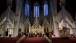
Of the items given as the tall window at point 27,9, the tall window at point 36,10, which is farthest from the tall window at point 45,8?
the tall window at point 27,9

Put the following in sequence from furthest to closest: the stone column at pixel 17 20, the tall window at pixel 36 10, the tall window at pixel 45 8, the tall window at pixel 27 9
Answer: the tall window at pixel 36 10 → the tall window at pixel 27 9 → the tall window at pixel 45 8 → the stone column at pixel 17 20

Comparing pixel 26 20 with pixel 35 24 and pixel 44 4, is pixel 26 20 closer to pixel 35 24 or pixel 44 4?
pixel 35 24

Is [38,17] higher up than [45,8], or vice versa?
[45,8]

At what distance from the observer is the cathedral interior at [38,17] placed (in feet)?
71.7

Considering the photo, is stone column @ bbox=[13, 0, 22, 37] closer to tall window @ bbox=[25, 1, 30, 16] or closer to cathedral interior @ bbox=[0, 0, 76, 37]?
cathedral interior @ bbox=[0, 0, 76, 37]

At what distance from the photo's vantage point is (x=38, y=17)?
99.6ft

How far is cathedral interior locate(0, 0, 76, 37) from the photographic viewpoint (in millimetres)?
21844

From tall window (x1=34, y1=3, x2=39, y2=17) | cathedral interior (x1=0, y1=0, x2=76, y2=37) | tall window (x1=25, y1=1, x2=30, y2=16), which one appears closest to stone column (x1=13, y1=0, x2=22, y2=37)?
cathedral interior (x1=0, y1=0, x2=76, y2=37)

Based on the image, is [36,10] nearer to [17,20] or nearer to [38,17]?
[38,17]

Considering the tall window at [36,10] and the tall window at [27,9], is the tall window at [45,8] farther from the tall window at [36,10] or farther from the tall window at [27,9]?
the tall window at [27,9]

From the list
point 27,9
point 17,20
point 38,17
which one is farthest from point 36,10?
point 17,20

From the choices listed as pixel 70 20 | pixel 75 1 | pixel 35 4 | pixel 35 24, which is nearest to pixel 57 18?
pixel 70 20

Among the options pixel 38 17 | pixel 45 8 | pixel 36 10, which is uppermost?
pixel 45 8

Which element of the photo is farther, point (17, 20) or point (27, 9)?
point (27, 9)
